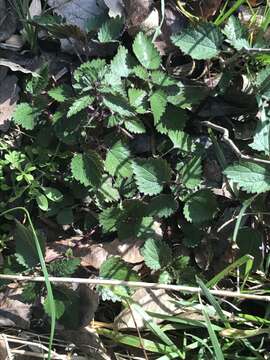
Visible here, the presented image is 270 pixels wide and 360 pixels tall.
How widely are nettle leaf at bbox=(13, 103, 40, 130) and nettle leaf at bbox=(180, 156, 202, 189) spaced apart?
540 millimetres

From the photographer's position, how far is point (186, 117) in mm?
1914

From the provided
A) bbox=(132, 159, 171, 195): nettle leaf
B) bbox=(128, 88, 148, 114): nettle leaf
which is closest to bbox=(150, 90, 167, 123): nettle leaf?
bbox=(128, 88, 148, 114): nettle leaf

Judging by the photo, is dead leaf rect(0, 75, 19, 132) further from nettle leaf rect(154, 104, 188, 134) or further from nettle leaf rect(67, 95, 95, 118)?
nettle leaf rect(154, 104, 188, 134)

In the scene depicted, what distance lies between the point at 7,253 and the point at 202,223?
28.1 inches

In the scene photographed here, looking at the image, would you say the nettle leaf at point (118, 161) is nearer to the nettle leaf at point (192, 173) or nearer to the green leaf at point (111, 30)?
the nettle leaf at point (192, 173)

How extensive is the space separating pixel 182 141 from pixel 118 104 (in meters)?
0.27


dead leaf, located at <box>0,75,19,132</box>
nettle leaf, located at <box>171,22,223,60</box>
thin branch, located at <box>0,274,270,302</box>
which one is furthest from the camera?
dead leaf, located at <box>0,75,19,132</box>

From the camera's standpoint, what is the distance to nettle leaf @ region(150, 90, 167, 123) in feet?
6.03

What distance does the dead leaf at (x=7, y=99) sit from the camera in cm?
199

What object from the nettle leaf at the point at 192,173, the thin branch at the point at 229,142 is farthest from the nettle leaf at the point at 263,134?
the nettle leaf at the point at 192,173

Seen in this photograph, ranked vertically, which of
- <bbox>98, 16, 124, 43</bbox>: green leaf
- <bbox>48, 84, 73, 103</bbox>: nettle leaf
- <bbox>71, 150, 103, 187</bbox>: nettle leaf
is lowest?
<bbox>71, 150, 103, 187</bbox>: nettle leaf

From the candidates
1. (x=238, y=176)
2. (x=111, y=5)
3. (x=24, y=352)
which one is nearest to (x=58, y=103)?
(x=111, y=5)

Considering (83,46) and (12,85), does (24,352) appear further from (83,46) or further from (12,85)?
(83,46)

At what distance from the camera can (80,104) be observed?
176cm
